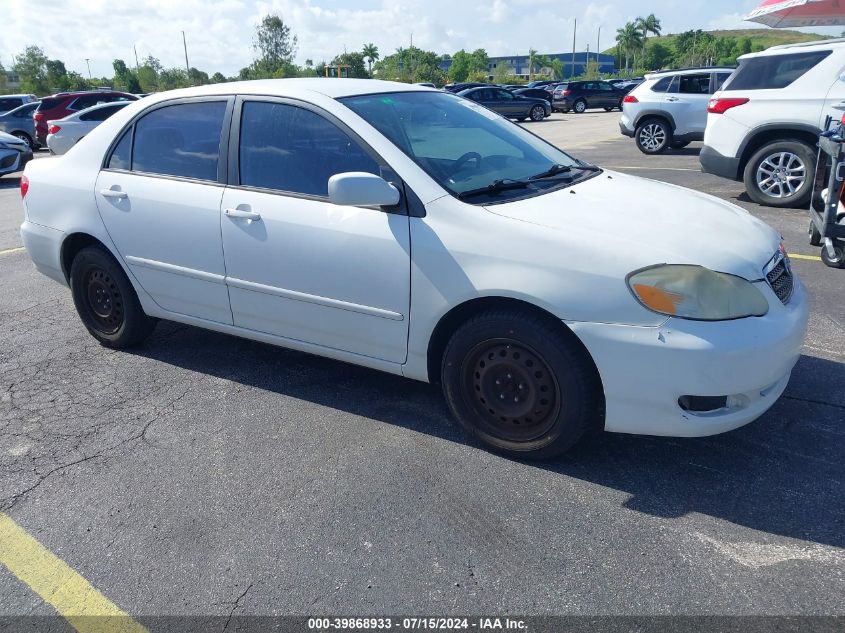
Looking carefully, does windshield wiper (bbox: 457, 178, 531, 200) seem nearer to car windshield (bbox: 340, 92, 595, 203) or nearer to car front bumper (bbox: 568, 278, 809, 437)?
car windshield (bbox: 340, 92, 595, 203)

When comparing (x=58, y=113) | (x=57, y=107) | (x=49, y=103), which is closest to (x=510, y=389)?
(x=58, y=113)

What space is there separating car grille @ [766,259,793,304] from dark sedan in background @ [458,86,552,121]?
25.6m

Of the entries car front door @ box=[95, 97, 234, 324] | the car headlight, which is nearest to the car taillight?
the car headlight

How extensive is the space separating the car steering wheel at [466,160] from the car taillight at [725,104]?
20.3ft

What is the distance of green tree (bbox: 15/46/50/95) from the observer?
63.1 m

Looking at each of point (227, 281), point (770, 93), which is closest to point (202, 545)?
point (227, 281)

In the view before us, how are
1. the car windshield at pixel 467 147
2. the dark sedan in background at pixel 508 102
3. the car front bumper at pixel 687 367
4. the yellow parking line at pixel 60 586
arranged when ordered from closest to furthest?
the yellow parking line at pixel 60 586, the car front bumper at pixel 687 367, the car windshield at pixel 467 147, the dark sedan in background at pixel 508 102

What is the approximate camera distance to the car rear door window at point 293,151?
352cm

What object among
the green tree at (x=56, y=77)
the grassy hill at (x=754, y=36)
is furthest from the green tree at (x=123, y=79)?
the grassy hill at (x=754, y=36)

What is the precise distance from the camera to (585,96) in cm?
3456

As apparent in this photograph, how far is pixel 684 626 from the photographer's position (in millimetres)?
2246

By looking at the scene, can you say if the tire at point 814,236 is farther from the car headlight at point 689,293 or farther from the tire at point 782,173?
the car headlight at point 689,293

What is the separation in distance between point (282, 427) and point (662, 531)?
189 cm

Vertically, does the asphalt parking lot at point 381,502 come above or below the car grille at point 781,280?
below
